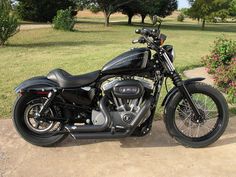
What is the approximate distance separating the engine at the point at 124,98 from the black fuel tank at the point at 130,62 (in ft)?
0.48

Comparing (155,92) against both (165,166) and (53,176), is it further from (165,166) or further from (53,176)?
(53,176)

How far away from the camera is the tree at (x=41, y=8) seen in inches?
1390

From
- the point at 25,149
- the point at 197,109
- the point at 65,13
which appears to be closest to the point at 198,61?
the point at 197,109

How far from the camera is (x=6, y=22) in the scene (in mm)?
15211

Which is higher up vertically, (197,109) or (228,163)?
(197,109)

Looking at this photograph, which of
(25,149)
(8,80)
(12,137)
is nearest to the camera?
(25,149)

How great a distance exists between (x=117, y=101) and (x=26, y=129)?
3.74 ft

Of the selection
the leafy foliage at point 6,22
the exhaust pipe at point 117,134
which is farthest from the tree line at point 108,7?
the exhaust pipe at point 117,134

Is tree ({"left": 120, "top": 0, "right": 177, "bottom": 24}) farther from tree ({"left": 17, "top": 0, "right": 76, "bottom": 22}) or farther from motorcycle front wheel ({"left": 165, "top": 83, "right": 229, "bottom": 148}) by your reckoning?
motorcycle front wheel ({"left": 165, "top": 83, "right": 229, "bottom": 148})

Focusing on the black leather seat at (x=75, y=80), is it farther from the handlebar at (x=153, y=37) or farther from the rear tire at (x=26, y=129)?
the handlebar at (x=153, y=37)

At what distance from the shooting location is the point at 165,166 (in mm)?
4164

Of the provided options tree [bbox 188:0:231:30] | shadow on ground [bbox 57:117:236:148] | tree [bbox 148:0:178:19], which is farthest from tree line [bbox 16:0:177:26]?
shadow on ground [bbox 57:117:236:148]

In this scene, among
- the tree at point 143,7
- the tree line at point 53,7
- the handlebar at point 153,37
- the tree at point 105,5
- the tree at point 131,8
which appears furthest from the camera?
the tree at point 131,8

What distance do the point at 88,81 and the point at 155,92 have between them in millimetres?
799
